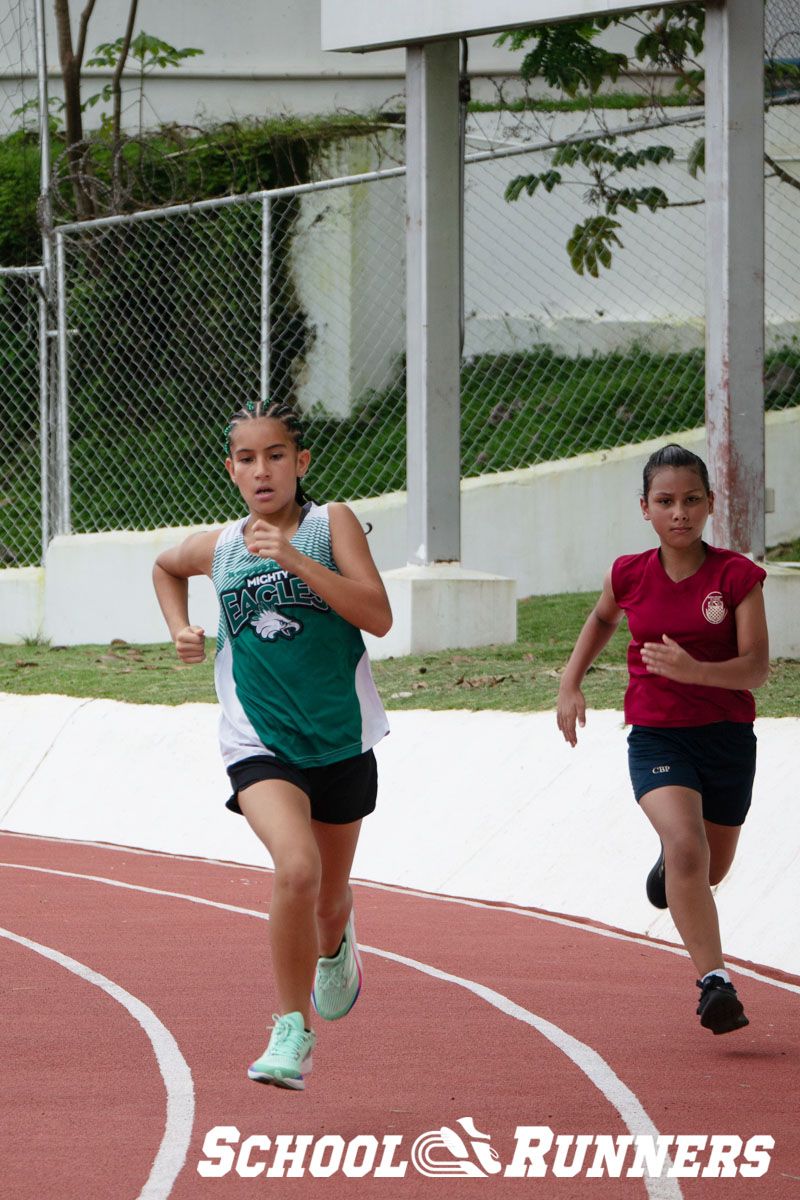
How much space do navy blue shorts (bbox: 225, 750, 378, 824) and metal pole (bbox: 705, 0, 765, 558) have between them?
20.7ft

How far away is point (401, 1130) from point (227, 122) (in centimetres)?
1564

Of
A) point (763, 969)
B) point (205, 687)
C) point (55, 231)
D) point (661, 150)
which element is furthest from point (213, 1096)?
point (55, 231)

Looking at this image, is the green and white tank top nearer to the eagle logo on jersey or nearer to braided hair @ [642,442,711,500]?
the eagle logo on jersey

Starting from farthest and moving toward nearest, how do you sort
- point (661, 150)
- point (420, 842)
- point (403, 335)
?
point (403, 335), point (661, 150), point (420, 842)

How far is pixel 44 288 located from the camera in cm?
1574

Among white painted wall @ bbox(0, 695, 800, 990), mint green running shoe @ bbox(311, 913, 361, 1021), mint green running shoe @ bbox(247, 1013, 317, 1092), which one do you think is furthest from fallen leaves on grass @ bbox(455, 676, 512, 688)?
mint green running shoe @ bbox(247, 1013, 317, 1092)

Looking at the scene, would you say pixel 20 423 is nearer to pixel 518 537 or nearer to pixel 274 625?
pixel 518 537

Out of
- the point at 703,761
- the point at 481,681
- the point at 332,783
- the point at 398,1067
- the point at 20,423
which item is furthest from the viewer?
the point at 20,423

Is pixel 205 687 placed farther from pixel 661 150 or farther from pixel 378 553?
pixel 661 150

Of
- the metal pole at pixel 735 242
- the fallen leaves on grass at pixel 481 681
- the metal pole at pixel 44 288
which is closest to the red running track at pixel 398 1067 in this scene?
the fallen leaves on grass at pixel 481 681

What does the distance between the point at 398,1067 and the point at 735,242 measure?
273 inches

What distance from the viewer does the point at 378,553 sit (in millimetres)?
14945

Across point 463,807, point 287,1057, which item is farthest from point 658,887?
point 463,807

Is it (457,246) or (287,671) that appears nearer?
(287,671)
